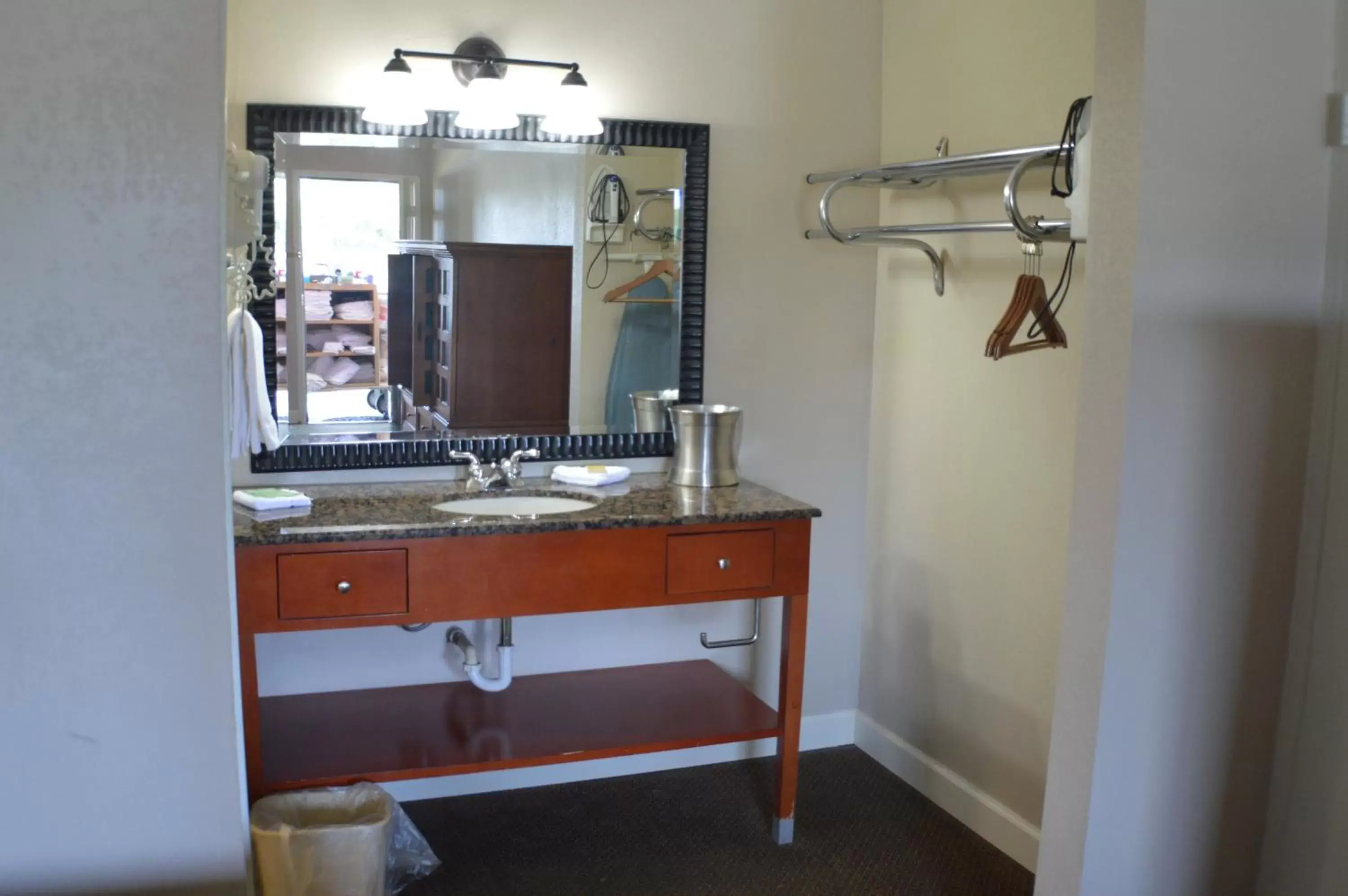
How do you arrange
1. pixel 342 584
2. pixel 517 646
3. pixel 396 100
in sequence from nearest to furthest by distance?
pixel 342 584 → pixel 396 100 → pixel 517 646

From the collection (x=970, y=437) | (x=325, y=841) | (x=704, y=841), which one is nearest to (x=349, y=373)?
(x=325, y=841)

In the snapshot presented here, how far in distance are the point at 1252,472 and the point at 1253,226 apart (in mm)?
410

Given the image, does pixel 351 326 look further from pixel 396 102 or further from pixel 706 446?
pixel 706 446

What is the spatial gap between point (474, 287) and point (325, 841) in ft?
4.46

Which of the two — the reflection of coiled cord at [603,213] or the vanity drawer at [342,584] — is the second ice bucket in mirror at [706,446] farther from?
the vanity drawer at [342,584]

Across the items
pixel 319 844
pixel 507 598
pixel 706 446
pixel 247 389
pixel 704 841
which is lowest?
pixel 704 841

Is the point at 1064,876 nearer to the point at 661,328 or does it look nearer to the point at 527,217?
the point at 661,328

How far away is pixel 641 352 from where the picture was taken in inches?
124

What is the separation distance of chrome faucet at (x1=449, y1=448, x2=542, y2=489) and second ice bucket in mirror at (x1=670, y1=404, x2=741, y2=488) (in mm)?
373

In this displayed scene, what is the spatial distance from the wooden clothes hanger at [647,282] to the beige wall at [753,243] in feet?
0.37

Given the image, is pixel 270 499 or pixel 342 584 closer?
pixel 342 584

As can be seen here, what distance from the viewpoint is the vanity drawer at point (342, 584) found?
238cm

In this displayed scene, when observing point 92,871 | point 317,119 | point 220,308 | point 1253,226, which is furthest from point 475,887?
point 1253,226

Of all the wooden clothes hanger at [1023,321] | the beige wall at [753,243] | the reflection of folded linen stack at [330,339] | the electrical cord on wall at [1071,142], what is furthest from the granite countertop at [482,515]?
the electrical cord on wall at [1071,142]
